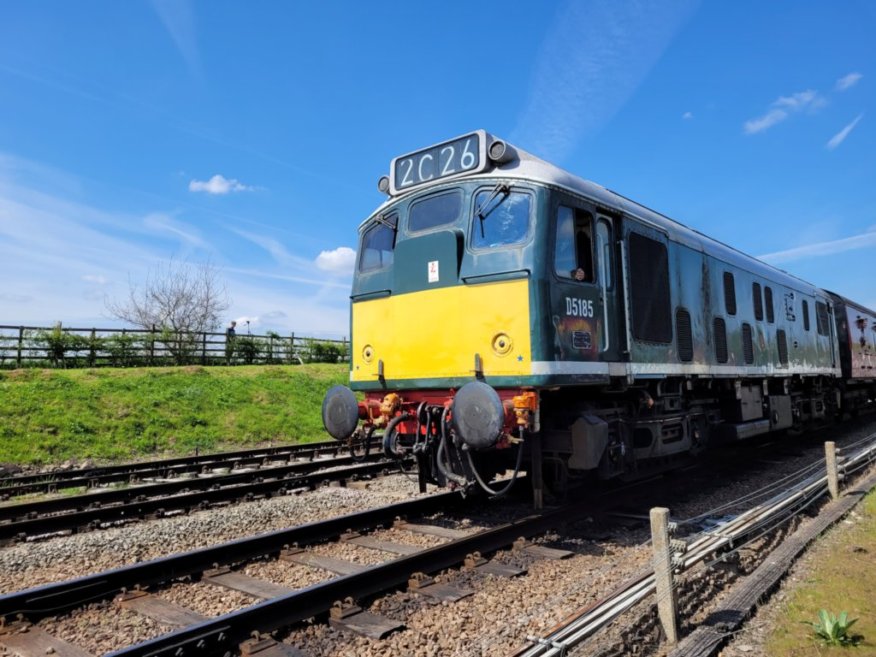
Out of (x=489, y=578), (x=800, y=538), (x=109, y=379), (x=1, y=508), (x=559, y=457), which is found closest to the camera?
(x=489, y=578)

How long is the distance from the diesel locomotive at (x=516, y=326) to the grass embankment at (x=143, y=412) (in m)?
9.13

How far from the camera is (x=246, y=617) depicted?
406 centimetres

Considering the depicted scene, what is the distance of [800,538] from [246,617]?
17.2ft

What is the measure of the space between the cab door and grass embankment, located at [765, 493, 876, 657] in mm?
2627

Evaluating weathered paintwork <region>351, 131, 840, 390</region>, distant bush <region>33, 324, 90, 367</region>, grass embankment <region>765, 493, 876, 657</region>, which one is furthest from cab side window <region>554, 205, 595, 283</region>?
distant bush <region>33, 324, 90, 367</region>

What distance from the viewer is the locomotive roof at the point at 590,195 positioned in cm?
648

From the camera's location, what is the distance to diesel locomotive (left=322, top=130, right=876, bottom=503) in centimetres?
606

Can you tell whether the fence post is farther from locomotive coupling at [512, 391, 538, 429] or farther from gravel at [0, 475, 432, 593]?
locomotive coupling at [512, 391, 538, 429]

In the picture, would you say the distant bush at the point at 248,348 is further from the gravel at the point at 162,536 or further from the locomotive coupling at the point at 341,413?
the locomotive coupling at the point at 341,413

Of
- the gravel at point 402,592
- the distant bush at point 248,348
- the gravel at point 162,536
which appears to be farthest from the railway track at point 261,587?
the distant bush at point 248,348

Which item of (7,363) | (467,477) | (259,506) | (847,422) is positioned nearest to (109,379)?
(7,363)

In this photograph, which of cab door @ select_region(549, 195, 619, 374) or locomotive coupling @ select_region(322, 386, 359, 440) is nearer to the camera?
cab door @ select_region(549, 195, 619, 374)

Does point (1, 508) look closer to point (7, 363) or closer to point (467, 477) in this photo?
point (467, 477)

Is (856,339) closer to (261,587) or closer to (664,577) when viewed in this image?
(664,577)
